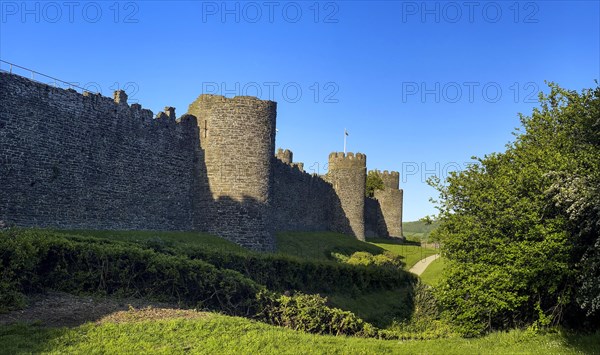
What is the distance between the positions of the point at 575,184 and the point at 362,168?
44.6m

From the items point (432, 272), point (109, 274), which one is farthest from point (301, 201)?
point (109, 274)

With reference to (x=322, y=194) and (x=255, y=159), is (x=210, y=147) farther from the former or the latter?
(x=322, y=194)

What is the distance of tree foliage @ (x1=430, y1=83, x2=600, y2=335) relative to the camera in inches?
706

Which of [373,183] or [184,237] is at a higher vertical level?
[373,183]

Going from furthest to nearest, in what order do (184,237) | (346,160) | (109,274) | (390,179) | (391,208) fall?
(390,179)
(391,208)
(346,160)
(184,237)
(109,274)

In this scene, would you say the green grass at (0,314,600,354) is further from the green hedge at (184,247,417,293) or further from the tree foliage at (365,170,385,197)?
the tree foliage at (365,170,385,197)

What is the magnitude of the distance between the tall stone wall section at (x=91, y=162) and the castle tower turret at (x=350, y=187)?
2754 cm

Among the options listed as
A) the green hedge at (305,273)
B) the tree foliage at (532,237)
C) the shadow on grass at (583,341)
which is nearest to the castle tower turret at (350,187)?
the green hedge at (305,273)

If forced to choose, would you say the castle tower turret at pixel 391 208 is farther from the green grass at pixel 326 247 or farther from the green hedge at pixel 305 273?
the green hedge at pixel 305 273

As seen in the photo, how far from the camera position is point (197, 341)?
1234 cm

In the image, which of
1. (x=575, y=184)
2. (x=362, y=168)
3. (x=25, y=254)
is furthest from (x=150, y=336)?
(x=362, y=168)

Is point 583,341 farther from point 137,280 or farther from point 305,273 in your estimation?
point 137,280

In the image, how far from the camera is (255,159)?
32938mm

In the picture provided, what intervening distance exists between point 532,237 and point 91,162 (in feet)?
63.8
